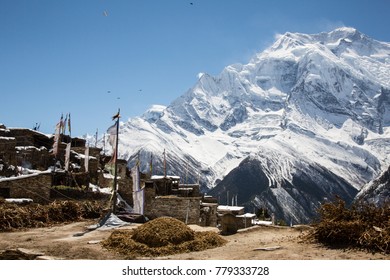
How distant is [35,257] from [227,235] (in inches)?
273

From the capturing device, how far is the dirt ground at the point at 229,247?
1072 cm

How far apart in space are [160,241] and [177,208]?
1185 cm

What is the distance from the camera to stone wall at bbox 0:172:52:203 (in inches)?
909

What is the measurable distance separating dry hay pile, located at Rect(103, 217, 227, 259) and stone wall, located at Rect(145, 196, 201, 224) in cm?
1057

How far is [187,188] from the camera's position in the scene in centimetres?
3469

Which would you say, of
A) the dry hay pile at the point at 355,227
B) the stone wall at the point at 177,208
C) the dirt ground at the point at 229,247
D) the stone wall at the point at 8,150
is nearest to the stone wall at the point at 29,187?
the stone wall at the point at 177,208

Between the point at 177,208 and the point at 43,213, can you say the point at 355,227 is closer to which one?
the point at 177,208

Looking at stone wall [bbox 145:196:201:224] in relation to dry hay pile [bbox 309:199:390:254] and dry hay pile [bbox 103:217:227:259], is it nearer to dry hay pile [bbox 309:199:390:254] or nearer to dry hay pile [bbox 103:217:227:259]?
dry hay pile [bbox 103:217:227:259]

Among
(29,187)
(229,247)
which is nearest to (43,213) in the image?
(29,187)

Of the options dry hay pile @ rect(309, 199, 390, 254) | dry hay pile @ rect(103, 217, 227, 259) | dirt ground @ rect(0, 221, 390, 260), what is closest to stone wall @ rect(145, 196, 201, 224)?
dirt ground @ rect(0, 221, 390, 260)

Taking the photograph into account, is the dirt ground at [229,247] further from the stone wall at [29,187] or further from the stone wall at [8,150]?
the stone wall at [8,150]

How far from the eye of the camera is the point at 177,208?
24.6m
